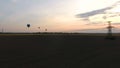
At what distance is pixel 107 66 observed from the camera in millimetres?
14922

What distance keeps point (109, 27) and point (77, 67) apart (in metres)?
47.1

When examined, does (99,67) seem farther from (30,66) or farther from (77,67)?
(30,66)

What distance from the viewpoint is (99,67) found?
1457 centimetres

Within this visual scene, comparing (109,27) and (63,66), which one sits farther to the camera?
(109,27)

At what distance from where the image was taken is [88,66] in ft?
48.1

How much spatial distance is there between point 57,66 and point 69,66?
0.68 m

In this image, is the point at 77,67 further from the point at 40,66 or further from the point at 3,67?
the point at 3,67

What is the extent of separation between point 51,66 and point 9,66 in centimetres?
236

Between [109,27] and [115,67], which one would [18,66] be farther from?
[109,27]

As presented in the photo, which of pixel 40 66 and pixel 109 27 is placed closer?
pixel 40 66

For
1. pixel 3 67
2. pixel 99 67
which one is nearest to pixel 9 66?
pixel 3 67

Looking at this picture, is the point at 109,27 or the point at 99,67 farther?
the point at 109,27

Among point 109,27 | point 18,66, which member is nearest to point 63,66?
point 18,66

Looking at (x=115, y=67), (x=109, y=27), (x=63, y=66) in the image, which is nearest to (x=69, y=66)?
(x=63, y=66)
